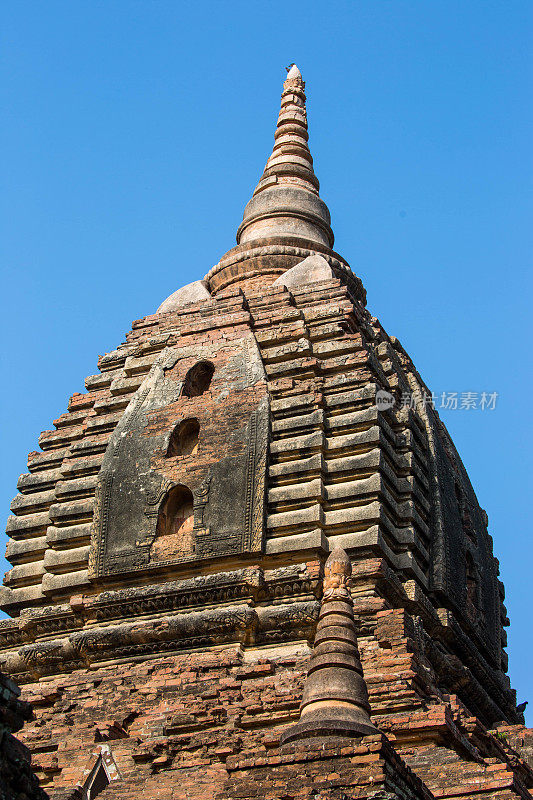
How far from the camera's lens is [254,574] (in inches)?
606

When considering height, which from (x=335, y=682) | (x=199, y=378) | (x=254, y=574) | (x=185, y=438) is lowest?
(x=335, y=682)

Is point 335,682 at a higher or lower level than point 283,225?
lower

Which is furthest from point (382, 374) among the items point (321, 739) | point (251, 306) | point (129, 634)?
point (321, 739)

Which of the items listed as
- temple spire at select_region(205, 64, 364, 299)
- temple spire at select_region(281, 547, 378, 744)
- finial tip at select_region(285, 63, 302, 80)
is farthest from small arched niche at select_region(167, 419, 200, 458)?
finial tip at select_region(285, 63, 302, 80)

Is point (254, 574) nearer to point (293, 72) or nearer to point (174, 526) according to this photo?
point (174, 526)

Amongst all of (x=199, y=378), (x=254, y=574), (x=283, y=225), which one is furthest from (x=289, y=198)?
(x=254, y=574)

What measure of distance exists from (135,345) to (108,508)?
396cm

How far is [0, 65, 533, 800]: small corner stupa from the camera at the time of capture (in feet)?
Answer: 42.5

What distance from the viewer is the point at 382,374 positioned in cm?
1891

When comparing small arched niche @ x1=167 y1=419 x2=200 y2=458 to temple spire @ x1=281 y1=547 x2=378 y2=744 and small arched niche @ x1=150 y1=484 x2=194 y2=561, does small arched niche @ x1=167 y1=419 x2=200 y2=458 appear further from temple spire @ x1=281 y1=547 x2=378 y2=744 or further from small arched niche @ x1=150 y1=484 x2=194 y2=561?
temple spire @ x1=281 y1=547 x2=378 y2=744

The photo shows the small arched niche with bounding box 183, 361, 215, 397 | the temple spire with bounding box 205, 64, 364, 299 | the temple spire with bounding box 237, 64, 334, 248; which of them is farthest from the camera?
the temple spire with bounding box 237, 64, 334, 248

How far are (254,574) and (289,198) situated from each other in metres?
11.8

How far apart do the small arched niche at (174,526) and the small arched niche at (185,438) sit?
81 cm

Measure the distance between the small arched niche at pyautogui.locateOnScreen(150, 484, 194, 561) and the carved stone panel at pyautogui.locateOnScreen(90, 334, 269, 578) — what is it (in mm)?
14
